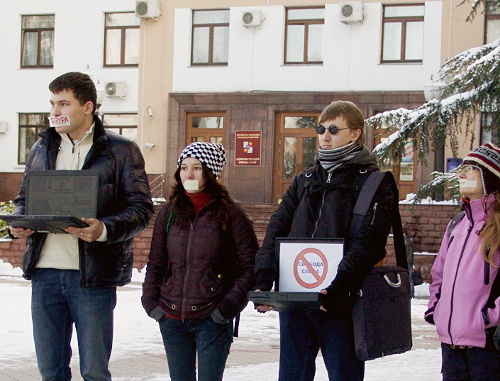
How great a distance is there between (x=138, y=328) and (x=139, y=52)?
1893 centimetres

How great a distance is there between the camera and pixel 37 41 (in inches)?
1247

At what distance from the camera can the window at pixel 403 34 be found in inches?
1069

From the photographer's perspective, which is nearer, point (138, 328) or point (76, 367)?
point (76, 367)

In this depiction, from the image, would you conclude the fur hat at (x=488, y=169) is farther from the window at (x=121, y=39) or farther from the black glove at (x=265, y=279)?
the window at (x=121, y=39)

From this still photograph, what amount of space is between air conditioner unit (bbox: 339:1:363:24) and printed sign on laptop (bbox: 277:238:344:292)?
2302 centimetres

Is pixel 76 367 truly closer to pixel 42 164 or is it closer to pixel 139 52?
pixel 42 164

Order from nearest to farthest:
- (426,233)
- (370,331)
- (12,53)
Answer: (370,331), (426,233), (12,53)

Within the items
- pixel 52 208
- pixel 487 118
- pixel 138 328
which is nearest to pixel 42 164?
pixel 52 208

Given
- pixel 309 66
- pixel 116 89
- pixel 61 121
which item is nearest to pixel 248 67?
pixel 309 66

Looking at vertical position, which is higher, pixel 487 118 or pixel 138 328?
pixel 487 118

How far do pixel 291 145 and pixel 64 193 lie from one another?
23.2 meters

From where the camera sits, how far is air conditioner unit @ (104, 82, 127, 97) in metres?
30.0

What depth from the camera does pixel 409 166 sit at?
27.1 metres

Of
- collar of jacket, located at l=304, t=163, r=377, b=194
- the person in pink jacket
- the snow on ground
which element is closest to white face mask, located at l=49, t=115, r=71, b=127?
collar of jacket, located at l=304, t=163, r=377, b=194
